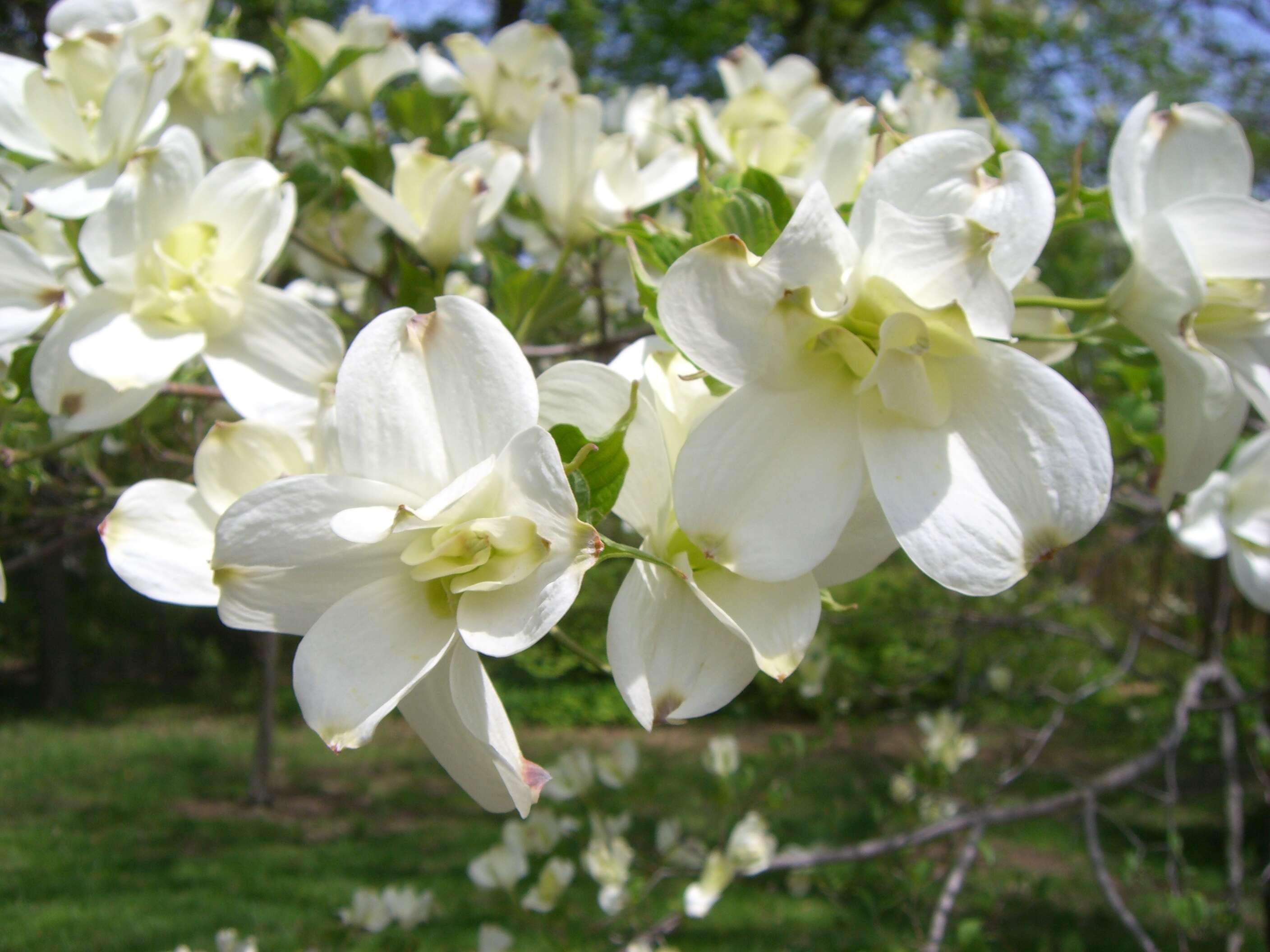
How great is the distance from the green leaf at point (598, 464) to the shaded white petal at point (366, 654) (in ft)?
0.22

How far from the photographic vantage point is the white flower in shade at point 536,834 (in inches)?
76.8

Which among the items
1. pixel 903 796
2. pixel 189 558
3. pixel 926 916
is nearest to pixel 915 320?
pixel 189 558

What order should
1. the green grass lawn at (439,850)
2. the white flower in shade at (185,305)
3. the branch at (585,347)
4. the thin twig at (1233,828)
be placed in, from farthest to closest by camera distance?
the green grass lawn at (439,850)
the thin twig at (1233,828)
the branch at (585,347)
the white flower in shade at (185,305)

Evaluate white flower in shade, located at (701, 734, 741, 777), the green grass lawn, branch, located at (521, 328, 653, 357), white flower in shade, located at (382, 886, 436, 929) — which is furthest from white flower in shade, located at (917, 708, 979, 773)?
branch, located at (521, 328, 653, 357)

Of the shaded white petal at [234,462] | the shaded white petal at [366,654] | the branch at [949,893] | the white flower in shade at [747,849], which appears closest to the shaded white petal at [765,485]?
the shaded white petal at [366,654]

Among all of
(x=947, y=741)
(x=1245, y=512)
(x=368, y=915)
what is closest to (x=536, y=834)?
(x=368, y=915)

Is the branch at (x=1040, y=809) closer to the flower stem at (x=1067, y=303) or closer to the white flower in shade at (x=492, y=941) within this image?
the white flower in shade at (x=492, y=941)

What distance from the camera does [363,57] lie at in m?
0.97

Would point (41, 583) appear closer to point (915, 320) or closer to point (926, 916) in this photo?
point (926, 916)

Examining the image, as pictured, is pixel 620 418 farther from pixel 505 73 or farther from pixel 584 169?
pixel 505 73

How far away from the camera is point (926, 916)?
256 cm

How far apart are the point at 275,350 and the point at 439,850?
3.64m

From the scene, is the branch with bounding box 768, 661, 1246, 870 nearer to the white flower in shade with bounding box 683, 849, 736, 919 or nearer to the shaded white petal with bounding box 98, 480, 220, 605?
the white flower in shade with bounding box 683, 849, 736, 919

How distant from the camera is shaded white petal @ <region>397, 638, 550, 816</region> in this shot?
1.15 ft
